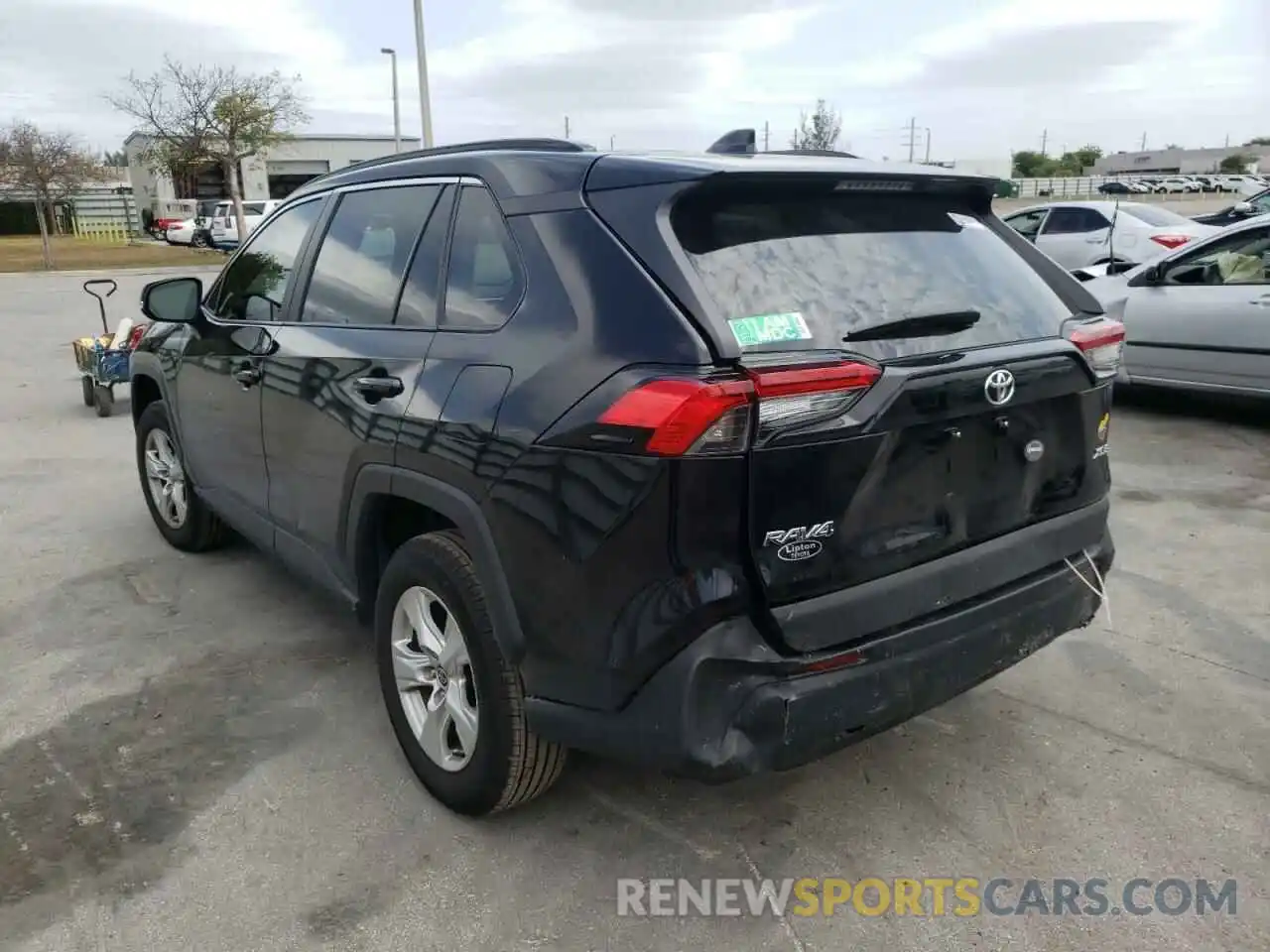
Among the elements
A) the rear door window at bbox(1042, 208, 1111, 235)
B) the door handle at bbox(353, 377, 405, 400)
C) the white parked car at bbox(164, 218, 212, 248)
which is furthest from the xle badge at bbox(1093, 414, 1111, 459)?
the white parked car at bbox(164, 218, 212, 248)

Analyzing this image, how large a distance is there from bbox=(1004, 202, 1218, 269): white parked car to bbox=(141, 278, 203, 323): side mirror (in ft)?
40.4

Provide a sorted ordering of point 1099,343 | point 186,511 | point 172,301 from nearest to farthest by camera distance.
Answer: point 1099,343 < point 172,301 < point 186,511

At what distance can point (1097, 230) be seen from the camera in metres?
14.9

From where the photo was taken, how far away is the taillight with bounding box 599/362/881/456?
6.94 ft

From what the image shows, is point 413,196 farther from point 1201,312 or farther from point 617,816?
point 1201,312

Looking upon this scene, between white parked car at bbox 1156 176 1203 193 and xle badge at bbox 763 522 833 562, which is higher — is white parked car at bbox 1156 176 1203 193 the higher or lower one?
the higher one

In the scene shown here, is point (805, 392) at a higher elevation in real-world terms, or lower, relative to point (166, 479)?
higher

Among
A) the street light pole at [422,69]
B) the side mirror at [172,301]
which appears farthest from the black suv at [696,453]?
the street light pole at [422,69]

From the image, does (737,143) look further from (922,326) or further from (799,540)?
(799,540)

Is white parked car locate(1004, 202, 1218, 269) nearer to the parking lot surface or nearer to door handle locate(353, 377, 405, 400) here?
the parking lot surface

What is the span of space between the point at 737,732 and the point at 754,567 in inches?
14.5

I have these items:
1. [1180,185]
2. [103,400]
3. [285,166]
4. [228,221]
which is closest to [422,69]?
[228,221]

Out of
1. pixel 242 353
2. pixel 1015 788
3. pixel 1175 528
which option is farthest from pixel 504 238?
pixel 1175 528

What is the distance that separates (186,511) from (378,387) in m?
2.58
